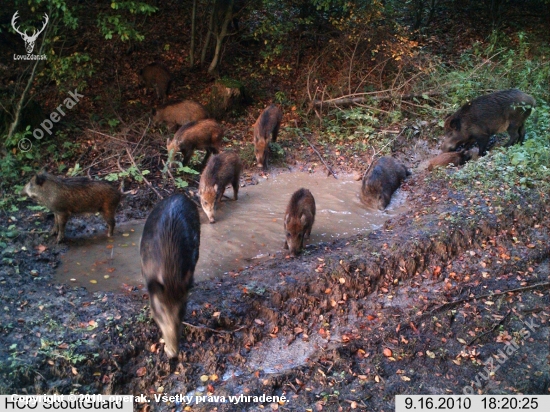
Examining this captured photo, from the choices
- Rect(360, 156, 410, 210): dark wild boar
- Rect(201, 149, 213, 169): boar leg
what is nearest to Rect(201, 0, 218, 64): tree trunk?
Rect(201, 149, 213, 169): boar leg

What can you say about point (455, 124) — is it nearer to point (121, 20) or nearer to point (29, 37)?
point (121, 20)

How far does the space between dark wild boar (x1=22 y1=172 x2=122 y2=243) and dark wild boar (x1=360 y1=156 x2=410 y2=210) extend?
399 cm

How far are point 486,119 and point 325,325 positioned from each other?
20.4 feet

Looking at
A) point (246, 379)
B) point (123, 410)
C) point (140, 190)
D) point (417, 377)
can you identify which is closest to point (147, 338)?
point (123, 410)

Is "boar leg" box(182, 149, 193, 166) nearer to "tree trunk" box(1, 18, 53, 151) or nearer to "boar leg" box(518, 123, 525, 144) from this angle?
"tree trunk" box(1, 18, 53, 151)

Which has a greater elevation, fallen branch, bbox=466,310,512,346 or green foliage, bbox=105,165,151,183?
green foliage, bbox=105,165,151,183

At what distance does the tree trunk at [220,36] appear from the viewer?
11594 mm

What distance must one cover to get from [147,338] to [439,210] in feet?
14.9

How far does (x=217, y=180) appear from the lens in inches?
306

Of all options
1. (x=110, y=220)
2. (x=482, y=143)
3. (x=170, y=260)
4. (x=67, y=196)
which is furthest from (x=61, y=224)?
(x=482, y=143)

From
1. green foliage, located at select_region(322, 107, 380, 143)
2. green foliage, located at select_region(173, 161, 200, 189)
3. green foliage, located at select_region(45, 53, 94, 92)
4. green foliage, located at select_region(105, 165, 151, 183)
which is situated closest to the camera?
green foliage, located at select_region(105, 165, 151, 183)

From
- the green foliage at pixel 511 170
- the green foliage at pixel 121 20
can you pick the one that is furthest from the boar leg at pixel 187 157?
the green foliage at pixel 511 170

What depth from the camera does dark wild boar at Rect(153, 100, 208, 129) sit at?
10.2m

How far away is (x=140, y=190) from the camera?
8070 millimetres
